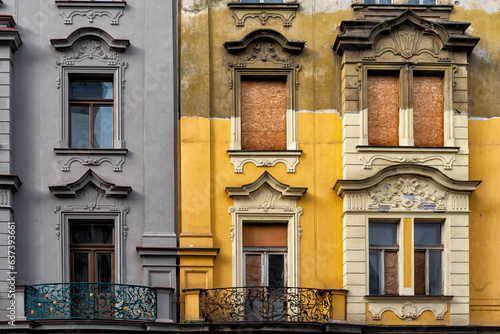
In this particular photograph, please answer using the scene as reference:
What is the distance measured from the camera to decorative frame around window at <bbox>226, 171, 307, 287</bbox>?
22.8 meters

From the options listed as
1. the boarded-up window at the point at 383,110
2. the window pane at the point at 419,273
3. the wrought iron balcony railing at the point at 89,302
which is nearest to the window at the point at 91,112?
the wrought iron balcony railing at the point at 89,302

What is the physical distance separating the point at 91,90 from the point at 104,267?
3.91 meters

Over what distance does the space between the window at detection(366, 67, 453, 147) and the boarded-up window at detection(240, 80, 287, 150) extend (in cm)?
190

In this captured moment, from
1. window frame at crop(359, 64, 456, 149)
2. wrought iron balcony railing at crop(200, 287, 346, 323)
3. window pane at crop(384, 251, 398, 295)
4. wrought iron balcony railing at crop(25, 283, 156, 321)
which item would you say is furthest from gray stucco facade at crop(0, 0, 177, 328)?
window pane at crop(384, 251, 398, 295)

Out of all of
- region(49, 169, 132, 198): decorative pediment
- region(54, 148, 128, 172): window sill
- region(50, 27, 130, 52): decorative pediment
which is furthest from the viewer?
region(50, 27, 130, 52): decorative pediment

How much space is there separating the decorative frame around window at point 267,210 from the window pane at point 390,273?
1872mm

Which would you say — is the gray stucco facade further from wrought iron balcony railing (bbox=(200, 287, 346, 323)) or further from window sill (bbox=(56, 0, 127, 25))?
wrought iron balcony railing (bbox=(200, 287, 346, 323))

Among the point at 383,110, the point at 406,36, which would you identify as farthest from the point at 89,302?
the point at 406,36

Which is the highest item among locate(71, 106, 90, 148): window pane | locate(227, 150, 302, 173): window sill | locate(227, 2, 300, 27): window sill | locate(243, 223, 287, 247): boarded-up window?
locate(227, 2, 300, 27): window sill

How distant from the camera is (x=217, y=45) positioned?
2352 cm

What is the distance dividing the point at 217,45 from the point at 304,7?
2.12 metres

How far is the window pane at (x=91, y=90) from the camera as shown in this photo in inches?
924

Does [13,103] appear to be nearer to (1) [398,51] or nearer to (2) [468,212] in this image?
(1) [398,51]

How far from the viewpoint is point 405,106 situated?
23.1 meters
